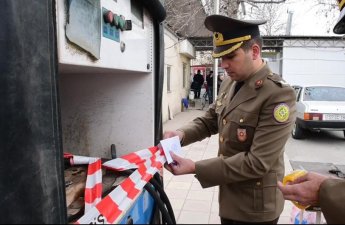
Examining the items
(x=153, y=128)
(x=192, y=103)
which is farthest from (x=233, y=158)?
(x=192, y=103)

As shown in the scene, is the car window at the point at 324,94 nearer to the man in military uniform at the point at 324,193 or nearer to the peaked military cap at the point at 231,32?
the peaked military cap at the point at 231,32

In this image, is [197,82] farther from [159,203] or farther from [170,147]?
[159,203]

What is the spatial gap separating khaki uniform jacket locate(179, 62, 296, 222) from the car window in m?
7.72

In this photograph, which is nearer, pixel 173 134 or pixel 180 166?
pixel 180 166

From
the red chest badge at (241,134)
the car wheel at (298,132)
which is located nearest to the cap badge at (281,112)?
the red chest badge at (241,134)

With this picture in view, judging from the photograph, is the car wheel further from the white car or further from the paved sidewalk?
the paved sidewalk

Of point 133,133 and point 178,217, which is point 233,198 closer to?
point 133,133

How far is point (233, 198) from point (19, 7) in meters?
1.58

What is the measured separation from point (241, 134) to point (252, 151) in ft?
0.44

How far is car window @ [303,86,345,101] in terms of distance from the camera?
29.7 feet

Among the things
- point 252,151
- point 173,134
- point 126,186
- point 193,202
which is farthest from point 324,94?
point 126,186

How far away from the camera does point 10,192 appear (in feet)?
2.57

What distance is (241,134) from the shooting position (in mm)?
1892

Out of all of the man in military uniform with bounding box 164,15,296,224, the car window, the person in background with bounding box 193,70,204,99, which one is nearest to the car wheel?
the car window
